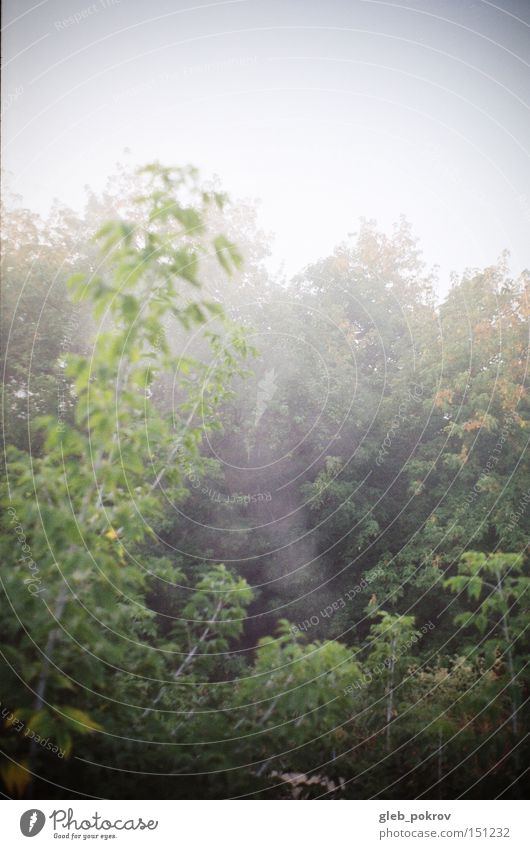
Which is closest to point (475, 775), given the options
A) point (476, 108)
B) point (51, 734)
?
point (51, 734)

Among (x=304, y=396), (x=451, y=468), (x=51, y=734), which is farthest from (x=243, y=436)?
(x=51, y=734)

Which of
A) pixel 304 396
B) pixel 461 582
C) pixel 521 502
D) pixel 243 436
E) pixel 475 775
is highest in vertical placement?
pixel 304 396

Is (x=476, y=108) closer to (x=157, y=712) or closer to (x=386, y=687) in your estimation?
(x=386, y=687)

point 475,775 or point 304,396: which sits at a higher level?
point 304,396

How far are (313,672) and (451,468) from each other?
34.5 feet

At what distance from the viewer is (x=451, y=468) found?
12.5 meters

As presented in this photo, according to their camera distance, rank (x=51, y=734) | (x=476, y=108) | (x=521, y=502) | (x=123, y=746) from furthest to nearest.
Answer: (x=521, y=502)
(x=476, y=108)
(x=123, y=746)
(x=51, y=734)

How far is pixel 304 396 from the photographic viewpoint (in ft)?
46.4

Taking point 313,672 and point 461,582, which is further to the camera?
point 461,582

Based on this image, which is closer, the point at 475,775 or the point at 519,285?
the point at 475,775

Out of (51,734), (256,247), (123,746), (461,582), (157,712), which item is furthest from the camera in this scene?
(256,247)

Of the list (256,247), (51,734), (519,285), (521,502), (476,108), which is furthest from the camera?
(256,247)

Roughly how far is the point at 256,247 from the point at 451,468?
9.70 metres

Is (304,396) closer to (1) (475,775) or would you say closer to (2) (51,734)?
(1) (475,775)
